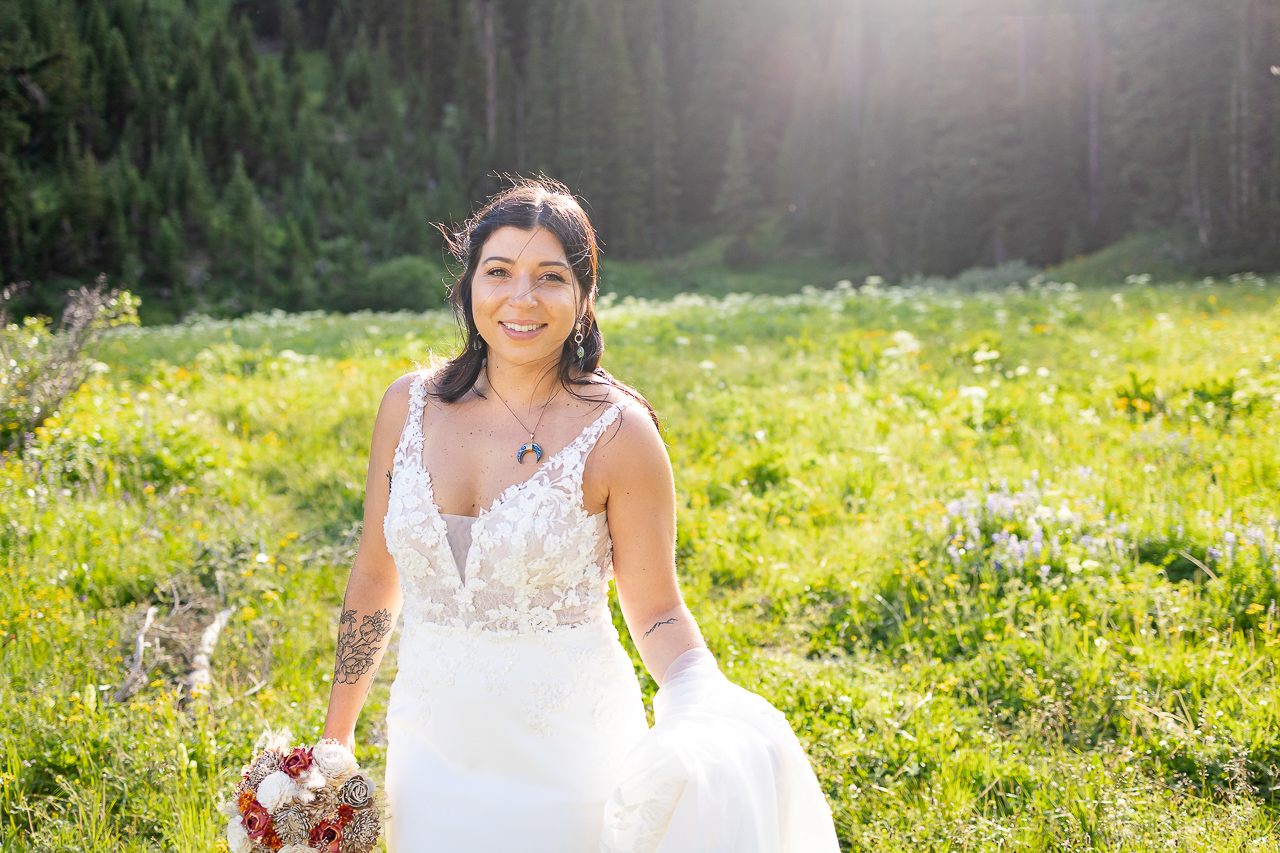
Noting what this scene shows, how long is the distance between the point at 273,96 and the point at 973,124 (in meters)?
33.8

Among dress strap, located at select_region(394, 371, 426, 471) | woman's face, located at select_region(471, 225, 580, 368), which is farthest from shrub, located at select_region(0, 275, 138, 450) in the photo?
woman's face, located at select_region(471, 225, 580, 368)

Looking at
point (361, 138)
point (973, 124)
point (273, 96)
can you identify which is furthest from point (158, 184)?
point (973, 124)

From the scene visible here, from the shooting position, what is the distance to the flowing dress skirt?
2037 millimetres

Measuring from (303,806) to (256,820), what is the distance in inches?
4.2

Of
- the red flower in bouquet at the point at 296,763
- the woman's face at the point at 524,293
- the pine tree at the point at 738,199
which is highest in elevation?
the woman's face at the point at 524,293

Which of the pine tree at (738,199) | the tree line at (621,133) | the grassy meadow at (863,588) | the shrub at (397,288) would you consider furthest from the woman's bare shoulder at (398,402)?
the pine tree at (738,199)

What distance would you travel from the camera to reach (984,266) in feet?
120

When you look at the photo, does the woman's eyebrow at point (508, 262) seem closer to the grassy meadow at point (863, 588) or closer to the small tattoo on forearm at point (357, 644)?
the small tattoo on forearm at point (357, 644)

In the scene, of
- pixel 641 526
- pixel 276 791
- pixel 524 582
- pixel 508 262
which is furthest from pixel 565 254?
pixel 276 791

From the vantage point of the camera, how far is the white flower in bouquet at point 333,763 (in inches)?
76.5

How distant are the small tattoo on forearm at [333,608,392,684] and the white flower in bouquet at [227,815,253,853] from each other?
0.43 m

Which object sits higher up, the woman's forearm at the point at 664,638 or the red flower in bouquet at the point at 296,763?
the woman's forearm at the point at 664,638

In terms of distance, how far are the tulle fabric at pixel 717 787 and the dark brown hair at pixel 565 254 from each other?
0.87m

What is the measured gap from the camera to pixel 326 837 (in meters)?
1.89
